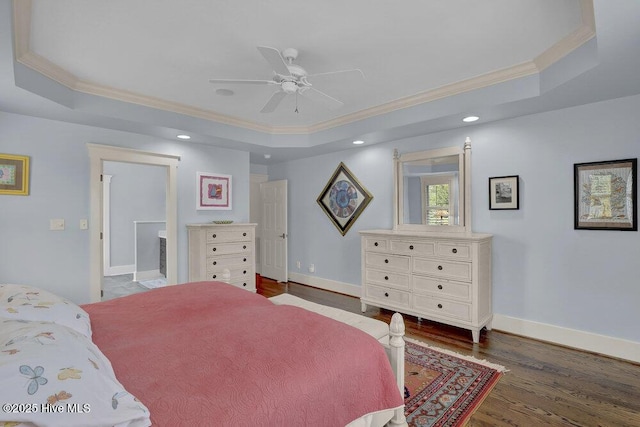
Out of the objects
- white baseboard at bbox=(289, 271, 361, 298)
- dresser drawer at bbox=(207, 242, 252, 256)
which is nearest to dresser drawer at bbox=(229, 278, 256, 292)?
dresser drawer at bbox=(207, 242, 252, 256)

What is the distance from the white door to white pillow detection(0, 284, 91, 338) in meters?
4.30

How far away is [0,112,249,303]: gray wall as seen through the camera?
3.10 meters

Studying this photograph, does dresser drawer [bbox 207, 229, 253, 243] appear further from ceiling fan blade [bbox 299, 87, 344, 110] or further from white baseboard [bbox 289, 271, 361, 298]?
ceiling fan blade [bbox 299, 87, 344, 110]

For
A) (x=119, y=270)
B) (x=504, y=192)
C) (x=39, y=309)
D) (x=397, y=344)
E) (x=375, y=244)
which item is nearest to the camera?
(x=39, y=309)

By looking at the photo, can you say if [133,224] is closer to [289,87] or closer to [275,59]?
[289,87]

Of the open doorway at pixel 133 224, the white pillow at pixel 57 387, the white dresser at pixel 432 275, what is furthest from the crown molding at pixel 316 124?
the open doorway at pixel 133 224

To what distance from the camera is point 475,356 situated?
2.84 meters

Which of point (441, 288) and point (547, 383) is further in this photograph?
point (441, 288)

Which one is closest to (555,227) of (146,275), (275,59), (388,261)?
(388,261)

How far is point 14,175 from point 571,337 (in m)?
5.74

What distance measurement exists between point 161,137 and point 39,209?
60.3 inches

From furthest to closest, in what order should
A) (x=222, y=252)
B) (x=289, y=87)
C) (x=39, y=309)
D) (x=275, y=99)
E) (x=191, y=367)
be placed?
(x=222, y=252) → (x=275, y=99) → (x=289, y=87) → (x=39, y=309) → (x=191, y=367)

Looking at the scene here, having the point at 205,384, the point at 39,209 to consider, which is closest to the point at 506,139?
the point at 205,384

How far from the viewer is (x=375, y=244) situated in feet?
13.1
